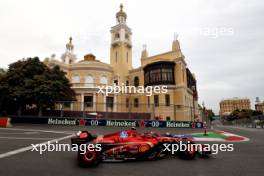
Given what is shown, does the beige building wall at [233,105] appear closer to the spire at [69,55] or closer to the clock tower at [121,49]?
the spire at [69,55]

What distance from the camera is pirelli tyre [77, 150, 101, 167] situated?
21.2 ft

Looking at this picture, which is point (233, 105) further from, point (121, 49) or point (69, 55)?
point (121, 49)

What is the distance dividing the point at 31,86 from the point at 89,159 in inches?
953

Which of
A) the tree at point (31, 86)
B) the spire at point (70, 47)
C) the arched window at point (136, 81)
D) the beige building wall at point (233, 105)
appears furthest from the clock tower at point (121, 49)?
the beige building wall at point (233, 105)

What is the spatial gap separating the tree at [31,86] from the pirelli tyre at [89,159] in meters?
20.9

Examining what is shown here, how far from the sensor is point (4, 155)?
24.9 feet

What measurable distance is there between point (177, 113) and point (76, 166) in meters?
20.3

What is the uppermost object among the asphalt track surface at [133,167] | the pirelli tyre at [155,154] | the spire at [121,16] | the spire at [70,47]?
the spire at [121,16]

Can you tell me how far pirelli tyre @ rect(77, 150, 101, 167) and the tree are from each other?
2090cm

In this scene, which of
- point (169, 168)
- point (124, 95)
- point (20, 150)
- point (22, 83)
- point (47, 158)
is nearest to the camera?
point (169, 168)

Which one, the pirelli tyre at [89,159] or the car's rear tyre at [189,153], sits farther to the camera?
the car's rear tyre at [189,153]

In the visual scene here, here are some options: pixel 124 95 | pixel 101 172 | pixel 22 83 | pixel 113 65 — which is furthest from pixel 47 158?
pixel 113 65

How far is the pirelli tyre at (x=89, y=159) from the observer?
6.45 meters

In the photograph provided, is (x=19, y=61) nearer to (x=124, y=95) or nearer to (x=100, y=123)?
(x=100, y=123)
